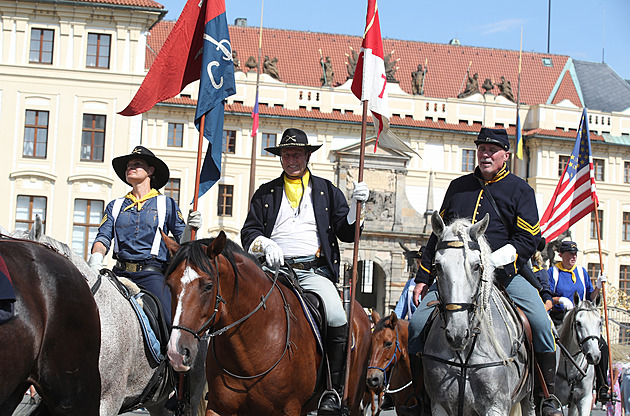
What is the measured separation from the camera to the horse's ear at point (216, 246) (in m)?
5.47

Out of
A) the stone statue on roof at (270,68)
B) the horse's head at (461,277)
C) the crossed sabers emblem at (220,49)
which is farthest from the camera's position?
the stone statue on roof at (270,68)

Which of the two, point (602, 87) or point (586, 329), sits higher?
point (602, 87)

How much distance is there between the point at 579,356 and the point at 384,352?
2.51 meters

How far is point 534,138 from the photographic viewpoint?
48.2m

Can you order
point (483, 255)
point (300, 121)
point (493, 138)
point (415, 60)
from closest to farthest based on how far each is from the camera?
point (483, 255), point (493, 138), point (300, 121), point (415, 60)

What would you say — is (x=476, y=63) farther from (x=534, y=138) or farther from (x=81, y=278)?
(x=81, y=278)

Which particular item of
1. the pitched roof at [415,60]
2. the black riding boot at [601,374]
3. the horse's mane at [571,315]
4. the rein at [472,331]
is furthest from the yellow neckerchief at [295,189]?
the pitched roof at [415,60]

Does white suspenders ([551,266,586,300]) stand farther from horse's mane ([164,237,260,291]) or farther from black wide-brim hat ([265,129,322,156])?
horse's mane ([164,237,260,291])

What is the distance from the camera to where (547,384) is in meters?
7.02

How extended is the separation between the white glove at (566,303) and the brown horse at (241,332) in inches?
228

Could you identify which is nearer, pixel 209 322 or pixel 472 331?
pixel 209 322

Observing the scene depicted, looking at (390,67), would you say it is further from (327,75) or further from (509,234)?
(509,234)

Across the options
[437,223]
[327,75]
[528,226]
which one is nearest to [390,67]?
[327,75]

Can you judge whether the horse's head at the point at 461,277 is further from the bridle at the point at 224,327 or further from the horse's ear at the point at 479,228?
the bridle at the point at 224,327
